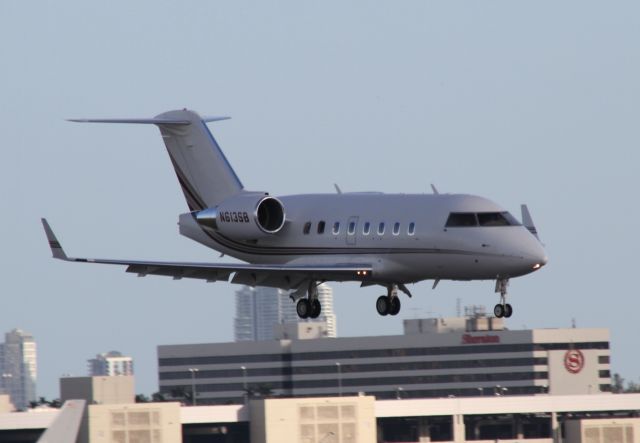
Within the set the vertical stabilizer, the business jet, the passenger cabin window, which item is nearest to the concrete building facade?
the vertical stabilizer

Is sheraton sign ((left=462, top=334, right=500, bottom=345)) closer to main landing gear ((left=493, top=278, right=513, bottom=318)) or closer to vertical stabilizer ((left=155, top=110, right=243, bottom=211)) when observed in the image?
vertical stabilizer ((left=155, top=110, right=243, bottom=211))

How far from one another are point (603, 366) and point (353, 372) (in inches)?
908

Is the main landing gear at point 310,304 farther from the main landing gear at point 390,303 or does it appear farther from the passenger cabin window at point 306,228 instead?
the main landing gear at point 390,303

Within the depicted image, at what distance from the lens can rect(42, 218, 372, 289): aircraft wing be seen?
5416cm

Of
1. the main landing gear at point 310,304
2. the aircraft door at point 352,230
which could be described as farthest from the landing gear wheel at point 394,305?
the aircraft door at point 352,230

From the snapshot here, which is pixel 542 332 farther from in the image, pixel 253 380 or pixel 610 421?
pixel 610 421

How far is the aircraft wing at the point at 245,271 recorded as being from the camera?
178 feet

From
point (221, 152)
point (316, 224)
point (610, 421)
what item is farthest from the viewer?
point (610, 421)

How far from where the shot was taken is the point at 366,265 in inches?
2137

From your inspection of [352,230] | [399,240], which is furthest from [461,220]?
[352,230]

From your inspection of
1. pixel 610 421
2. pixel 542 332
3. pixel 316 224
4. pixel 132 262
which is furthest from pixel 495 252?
pixel 542 332

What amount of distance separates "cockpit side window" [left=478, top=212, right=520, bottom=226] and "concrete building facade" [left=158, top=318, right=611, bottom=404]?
341 ft

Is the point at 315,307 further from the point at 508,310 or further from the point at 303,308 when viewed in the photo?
the point at 508,310

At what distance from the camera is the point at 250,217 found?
187ft
